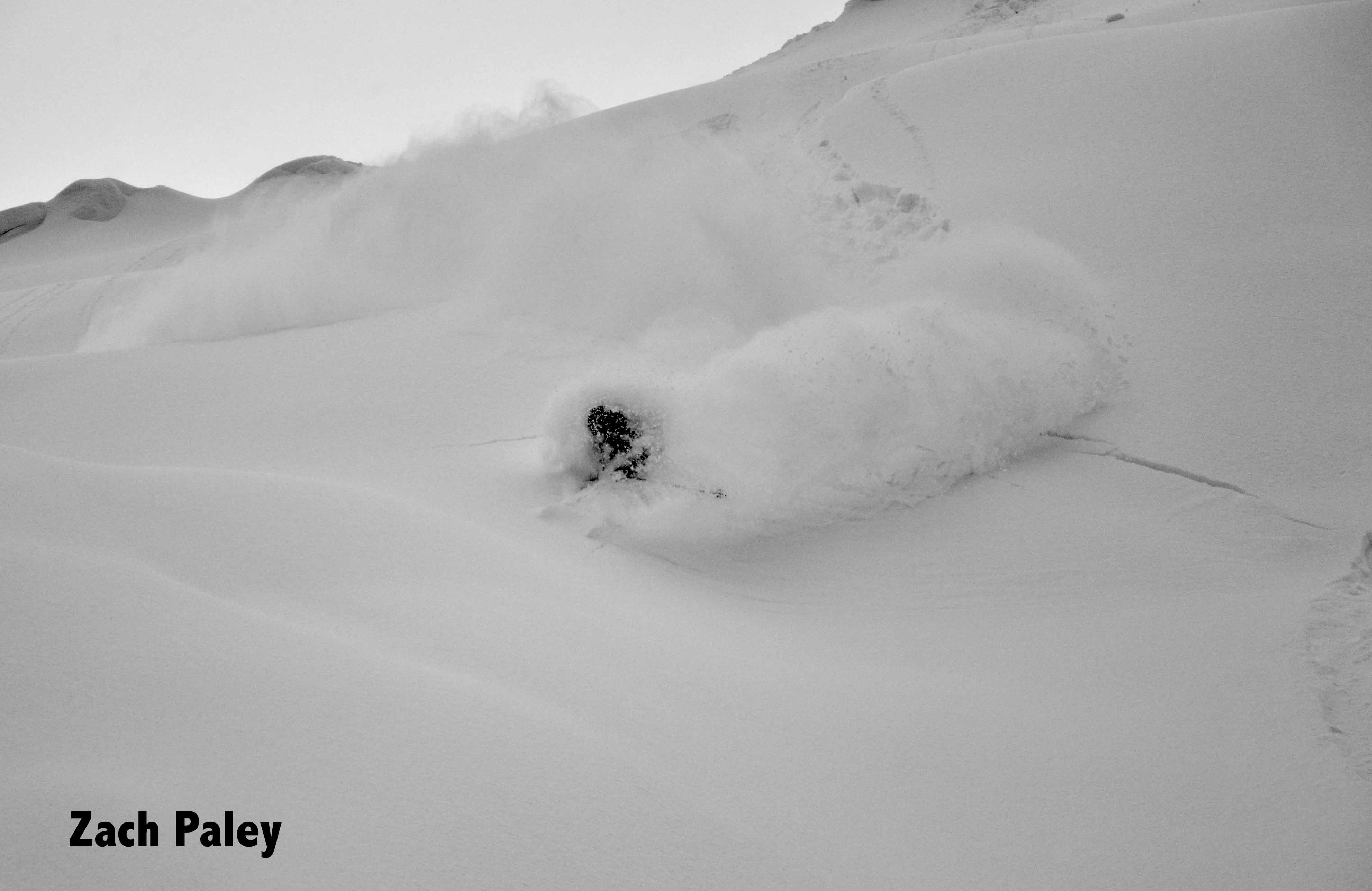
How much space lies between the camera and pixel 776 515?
358cm

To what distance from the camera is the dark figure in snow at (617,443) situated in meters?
3.81

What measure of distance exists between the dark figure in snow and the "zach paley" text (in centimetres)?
255

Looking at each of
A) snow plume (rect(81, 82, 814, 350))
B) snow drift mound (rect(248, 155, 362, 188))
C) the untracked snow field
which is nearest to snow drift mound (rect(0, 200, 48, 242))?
snow drift mound (rect(248, 155, 362, 188))

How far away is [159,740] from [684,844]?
1.01 meters

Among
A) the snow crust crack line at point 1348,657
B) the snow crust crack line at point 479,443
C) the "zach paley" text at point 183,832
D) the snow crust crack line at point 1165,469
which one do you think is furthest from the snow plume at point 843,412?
the "zach paley" text at point 183,832

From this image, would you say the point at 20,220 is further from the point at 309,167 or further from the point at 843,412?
the point at 843,412

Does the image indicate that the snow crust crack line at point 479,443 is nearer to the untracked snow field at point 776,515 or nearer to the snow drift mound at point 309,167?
the untracked snow field at point 776,515

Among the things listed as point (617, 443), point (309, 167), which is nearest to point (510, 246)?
point (617, 443)

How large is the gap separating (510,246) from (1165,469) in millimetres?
5470

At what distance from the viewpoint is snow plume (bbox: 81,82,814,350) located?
588 centimetres

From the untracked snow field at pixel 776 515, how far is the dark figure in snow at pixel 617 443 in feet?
0.19

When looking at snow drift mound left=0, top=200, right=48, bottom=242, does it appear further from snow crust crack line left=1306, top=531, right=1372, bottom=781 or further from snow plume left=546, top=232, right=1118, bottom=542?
snow crust crack line left=1306, top=531, right=1372, bottom=781

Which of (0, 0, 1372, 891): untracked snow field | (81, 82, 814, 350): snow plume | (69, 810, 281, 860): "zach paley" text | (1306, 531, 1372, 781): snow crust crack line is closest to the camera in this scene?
(69, 810, 281, 860): "zach paley" text

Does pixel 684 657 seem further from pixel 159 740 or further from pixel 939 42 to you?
pixel 939 42
